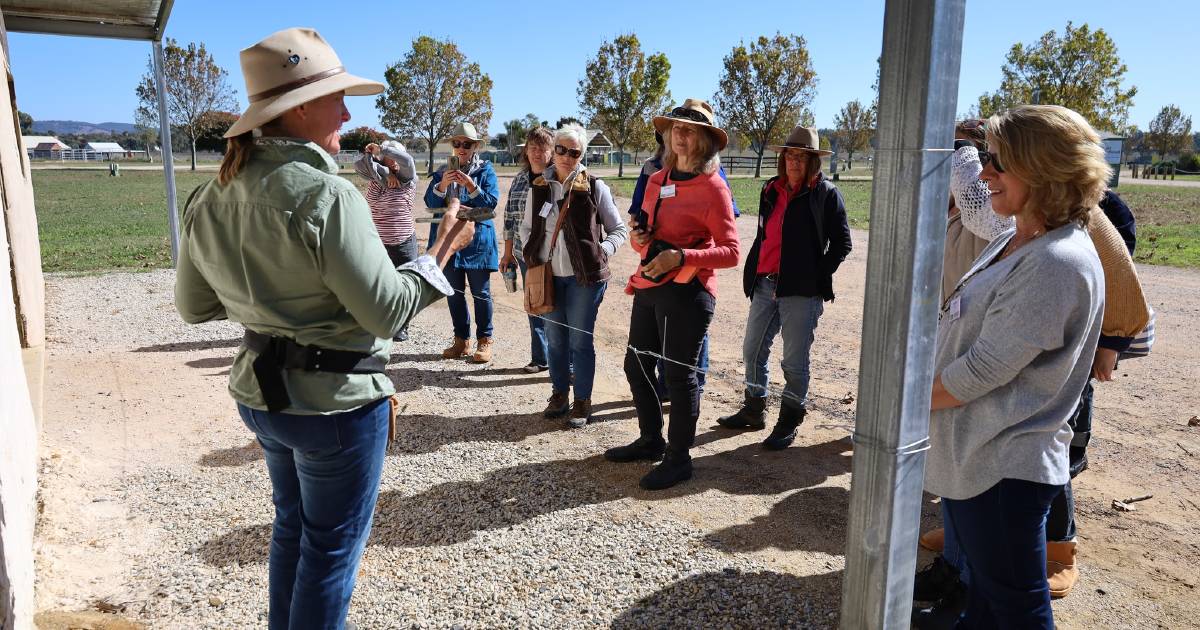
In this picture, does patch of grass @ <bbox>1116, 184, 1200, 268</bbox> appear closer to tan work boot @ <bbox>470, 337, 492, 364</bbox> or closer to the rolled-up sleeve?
tan work boot @ <bbox>470, 337, 492, 364</bbox>

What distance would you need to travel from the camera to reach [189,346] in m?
7.27

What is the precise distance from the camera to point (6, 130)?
21.4 feet

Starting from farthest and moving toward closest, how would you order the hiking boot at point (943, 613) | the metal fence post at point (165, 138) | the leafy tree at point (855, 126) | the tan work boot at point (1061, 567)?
the leafy tree at point (855, 126) → the metal fence post at point (165, 138) → the tan work boot at point (1061, 567) → the hiking boot at point (943, 613)

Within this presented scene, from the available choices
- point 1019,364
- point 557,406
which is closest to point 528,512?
point 557,406

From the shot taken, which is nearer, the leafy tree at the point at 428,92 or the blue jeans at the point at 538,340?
the blue jeans at the point at 538,340

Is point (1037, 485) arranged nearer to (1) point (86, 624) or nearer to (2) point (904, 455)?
(2) point (904, 455)

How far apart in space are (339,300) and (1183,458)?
4966mm

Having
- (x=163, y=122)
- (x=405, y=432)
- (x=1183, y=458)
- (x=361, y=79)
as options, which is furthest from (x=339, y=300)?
(x=163, y=122)

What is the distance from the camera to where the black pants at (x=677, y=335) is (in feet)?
13.2

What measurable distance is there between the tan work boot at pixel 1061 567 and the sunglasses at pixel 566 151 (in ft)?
11.4

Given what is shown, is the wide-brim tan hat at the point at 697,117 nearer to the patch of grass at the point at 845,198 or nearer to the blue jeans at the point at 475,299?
the blue jeans at the point at 475,299

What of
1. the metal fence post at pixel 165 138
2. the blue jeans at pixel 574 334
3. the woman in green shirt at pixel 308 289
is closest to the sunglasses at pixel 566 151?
the blue jeans at pixel 574 334

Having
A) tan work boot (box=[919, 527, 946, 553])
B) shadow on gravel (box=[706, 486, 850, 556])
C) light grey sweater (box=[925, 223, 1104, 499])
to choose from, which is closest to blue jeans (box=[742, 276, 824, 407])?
shadow on gravel (box=[706, 486, 850, 556])

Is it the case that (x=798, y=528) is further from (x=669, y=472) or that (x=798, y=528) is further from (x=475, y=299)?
(x=475, y=299)
